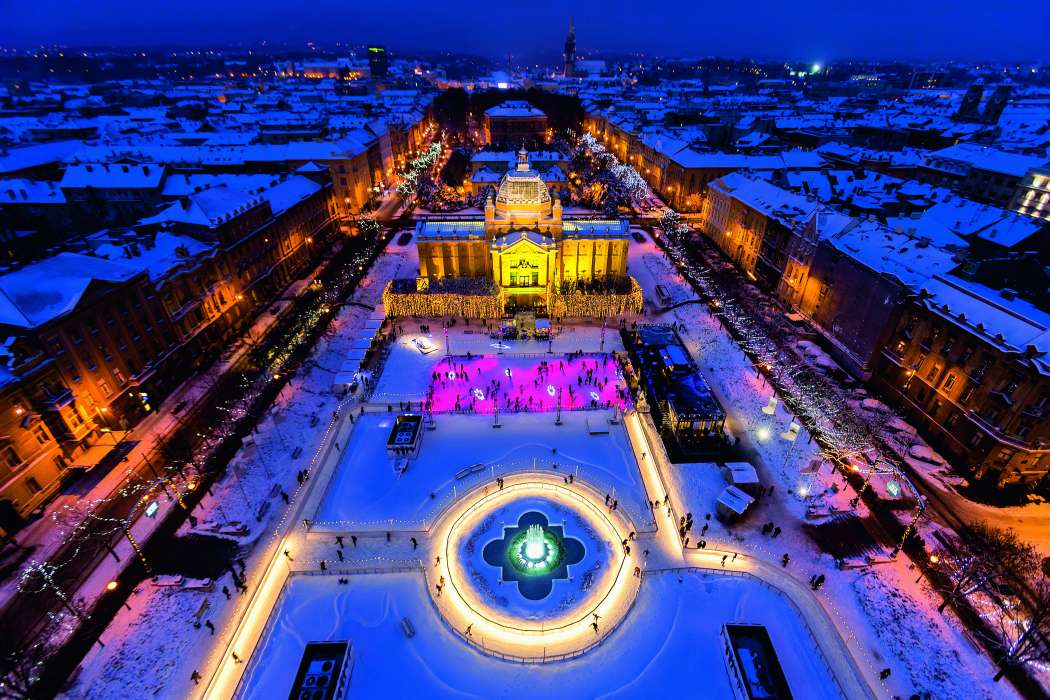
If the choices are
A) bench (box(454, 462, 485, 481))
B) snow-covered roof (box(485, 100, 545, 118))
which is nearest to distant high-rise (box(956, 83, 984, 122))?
snow-covered roof (box(485, 100, 545, 118))

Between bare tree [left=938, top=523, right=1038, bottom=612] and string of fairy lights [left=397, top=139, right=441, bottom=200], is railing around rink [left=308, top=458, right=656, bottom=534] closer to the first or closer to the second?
bare tree [left=938, top=523, right=1038, bottom=612]

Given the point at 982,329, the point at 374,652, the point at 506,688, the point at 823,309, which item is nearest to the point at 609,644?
the point at 506,688

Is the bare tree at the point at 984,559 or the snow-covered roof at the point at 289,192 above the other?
the snow-covered roof at the point at 289,192

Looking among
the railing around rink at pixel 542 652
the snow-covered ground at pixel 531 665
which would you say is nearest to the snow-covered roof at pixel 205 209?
the snow-covered ground at pixel 531 665

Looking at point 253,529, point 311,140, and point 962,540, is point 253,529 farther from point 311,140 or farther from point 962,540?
point 311,140

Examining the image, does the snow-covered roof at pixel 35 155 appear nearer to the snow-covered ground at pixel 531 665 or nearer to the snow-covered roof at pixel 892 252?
the snow-covered ground at pixel 531 665

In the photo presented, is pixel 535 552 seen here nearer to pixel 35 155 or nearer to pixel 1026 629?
pixel 1026 629
